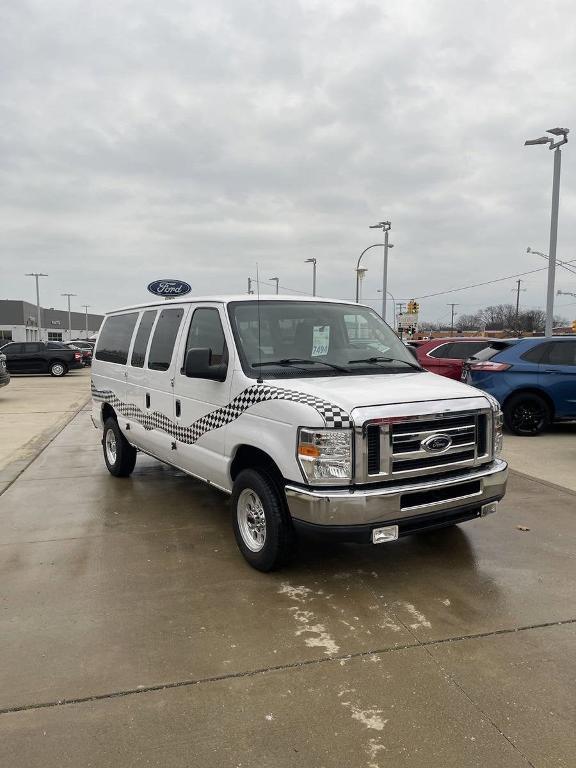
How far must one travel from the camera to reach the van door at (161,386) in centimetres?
538

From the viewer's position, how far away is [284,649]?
3.19 metres

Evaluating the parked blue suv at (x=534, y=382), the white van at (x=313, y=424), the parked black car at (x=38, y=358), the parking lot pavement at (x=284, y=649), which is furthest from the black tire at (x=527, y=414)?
the parked black car at (x=38, y=358)

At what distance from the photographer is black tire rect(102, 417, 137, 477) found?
270 inches

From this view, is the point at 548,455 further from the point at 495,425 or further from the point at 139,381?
the point at 139,381

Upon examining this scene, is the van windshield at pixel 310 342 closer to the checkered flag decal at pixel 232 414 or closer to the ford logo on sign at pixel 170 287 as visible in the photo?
the checkered flag decal at pixel 232 414

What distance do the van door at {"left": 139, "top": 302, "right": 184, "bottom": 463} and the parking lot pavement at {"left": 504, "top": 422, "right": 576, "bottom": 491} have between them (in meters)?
4.48

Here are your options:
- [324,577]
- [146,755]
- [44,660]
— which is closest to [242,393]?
[324,577]

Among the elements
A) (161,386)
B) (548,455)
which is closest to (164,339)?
(161,386)

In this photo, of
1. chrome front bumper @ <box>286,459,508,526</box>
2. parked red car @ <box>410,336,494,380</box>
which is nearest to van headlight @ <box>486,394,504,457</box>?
chrome front bumper @ <box>286,459,508,526</box>

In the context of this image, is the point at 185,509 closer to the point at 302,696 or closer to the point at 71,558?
the point at 71,558

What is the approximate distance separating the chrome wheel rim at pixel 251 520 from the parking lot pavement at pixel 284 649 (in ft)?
0.73

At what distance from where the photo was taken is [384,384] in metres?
4.09

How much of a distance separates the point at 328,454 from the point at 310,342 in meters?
1.37

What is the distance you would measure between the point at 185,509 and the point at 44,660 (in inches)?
107
